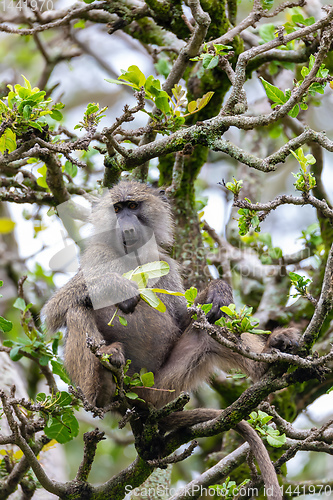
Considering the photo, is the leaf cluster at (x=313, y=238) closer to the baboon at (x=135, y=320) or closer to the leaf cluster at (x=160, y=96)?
the baboon at (x=135, y=320)

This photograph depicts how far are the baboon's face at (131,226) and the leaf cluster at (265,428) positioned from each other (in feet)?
5.72

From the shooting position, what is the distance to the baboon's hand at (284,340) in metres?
3.92

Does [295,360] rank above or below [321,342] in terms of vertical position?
below

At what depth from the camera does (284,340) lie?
3971mm

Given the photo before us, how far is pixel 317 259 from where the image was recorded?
6.09 m

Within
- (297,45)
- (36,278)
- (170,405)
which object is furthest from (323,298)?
(36,278)

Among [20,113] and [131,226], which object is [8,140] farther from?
[131,226]

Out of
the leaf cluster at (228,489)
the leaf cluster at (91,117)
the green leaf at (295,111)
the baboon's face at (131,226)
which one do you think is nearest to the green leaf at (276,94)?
the green leaf at (295,111)

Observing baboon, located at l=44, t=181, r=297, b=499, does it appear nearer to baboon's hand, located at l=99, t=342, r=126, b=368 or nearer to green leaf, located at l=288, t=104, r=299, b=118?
baboon's hand, located at l=99, t=342, r=126, b=368

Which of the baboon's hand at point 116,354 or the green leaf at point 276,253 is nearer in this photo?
the baboon's hand at point 116,354

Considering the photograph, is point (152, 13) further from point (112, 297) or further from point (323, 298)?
Answer: point (323, 298)

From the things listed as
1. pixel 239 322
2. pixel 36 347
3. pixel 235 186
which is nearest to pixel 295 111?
pixel 235 186

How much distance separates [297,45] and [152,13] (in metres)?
1.93

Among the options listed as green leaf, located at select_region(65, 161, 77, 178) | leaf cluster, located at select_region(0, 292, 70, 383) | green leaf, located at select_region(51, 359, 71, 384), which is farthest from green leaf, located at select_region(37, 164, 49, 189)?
green leaf, located at select_region(51, 359, 71, 384)
